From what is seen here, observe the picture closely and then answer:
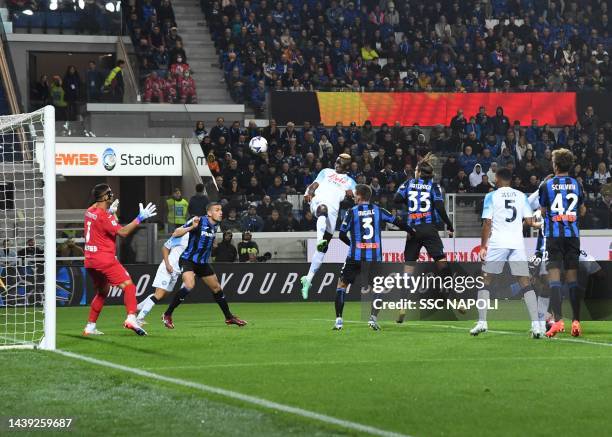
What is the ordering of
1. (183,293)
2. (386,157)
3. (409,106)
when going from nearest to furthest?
1. (183,293)
2. (386,157)
3. (409,106)

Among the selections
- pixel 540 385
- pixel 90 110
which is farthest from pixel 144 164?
pixel 540 385

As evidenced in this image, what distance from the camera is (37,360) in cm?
1173

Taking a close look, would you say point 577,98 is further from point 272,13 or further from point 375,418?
point 375,418

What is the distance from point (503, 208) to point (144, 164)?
1794 centimetres

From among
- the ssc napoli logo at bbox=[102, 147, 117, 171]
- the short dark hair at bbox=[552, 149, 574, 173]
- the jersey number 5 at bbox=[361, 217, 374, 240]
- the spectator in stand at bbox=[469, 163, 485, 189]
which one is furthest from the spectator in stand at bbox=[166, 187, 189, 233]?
the short dark hair at bbox=[552, 149, 574, 173]

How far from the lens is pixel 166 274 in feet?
55.4

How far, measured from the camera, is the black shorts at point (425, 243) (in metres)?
15.9

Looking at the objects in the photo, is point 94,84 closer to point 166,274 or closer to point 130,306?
point 166,274

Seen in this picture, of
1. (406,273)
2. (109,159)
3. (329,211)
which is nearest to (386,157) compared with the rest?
(109,159)

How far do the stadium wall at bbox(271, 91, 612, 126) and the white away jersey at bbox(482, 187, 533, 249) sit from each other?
20.3 meters

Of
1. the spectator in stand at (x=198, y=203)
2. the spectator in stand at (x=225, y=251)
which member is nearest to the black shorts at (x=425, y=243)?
the spectator in stand at (x=225, y=251)

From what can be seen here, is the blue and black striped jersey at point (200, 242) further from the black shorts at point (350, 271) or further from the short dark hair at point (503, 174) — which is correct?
the short dark hair at point (503, 174)

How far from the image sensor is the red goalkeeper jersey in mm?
14406

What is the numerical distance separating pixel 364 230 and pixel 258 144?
51.1ft
